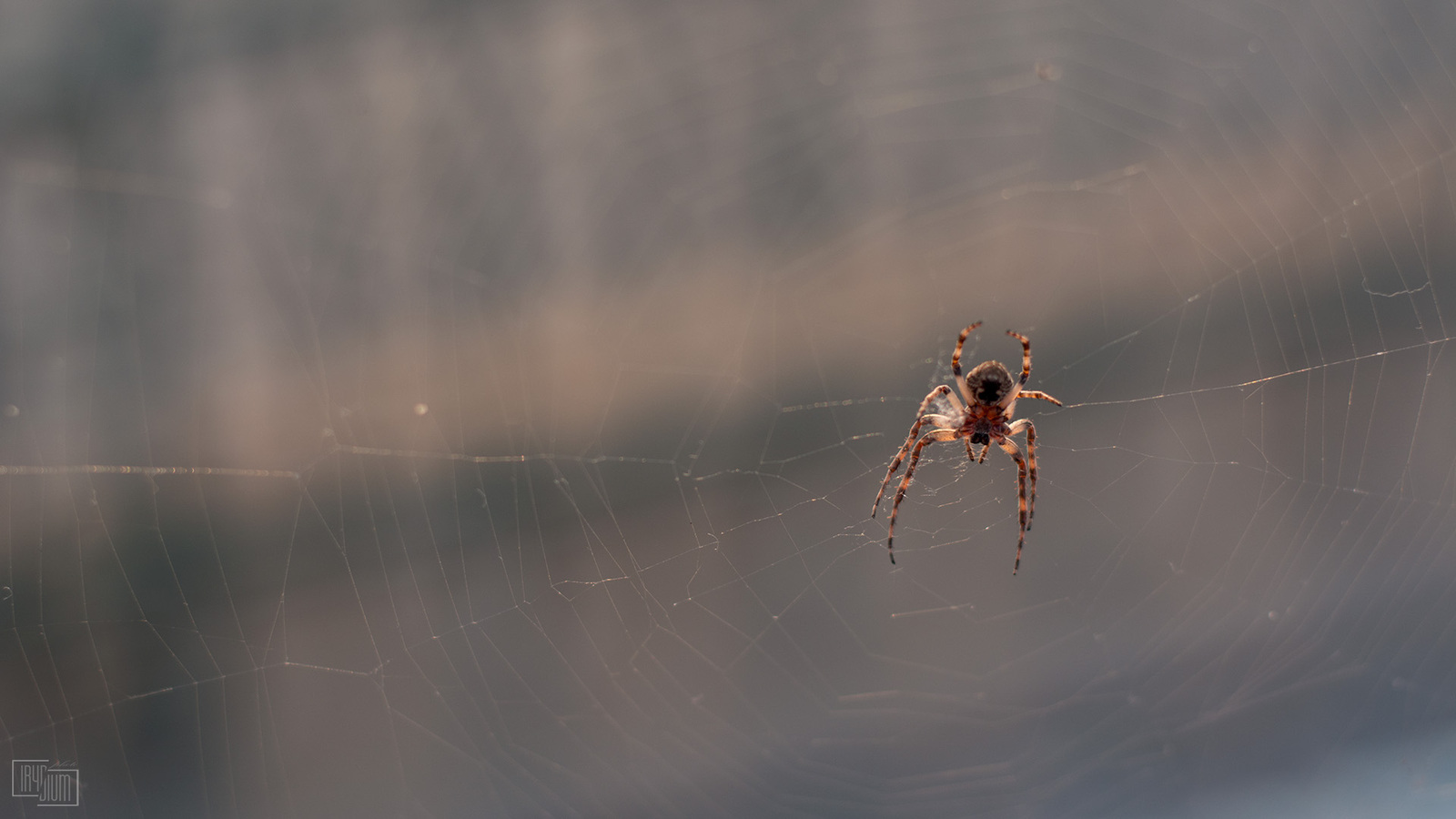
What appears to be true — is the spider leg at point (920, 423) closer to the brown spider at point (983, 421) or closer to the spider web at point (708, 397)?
the brown spider at point (983, 421)

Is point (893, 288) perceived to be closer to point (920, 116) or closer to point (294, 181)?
point (920, 116)

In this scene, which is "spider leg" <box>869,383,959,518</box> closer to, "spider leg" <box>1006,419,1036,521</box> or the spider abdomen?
the spider abdomen

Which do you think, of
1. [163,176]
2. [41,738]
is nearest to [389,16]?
[163,176]

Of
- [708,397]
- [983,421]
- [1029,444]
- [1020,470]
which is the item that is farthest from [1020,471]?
[708,397]

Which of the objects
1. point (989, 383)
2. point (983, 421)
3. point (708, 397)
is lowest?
point (983, 421)

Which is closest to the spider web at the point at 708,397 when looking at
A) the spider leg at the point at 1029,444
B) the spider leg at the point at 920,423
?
the spider leg at the point at 1029,444

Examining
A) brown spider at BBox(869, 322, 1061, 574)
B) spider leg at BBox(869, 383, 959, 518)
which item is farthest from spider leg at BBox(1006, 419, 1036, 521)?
spider leg at BBox(869, 383, 959, 518)

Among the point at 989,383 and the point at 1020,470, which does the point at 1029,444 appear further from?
the point at 989,383

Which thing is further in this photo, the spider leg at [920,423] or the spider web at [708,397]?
the spider web at [708,397]
